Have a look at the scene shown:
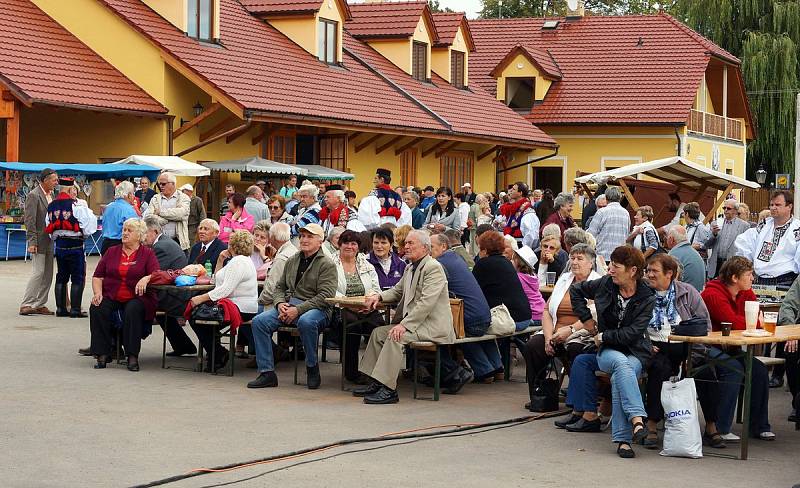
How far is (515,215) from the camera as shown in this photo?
19172mm

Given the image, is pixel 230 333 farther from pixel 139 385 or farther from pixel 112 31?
pixel 112 31

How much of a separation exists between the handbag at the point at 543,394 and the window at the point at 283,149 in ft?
64.7

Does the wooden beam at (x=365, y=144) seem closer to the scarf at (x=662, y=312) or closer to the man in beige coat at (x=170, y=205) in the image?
the man in beige coat at (x=170, y=205)

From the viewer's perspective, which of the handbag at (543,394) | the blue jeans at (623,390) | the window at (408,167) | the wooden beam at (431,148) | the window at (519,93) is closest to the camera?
the blue jeans at (623,390)

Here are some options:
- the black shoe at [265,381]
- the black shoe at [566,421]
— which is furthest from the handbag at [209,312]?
the black shoe at [566,421]

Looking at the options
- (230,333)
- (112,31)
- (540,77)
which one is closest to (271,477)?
(230,333)

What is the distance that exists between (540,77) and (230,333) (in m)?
32.4

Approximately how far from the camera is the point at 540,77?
4303 cm

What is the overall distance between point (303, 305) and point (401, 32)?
26448 millimetres

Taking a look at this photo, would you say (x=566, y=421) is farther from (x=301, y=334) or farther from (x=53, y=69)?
(x=53, y=69)

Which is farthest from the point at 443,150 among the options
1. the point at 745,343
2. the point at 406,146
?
the point at 745,343

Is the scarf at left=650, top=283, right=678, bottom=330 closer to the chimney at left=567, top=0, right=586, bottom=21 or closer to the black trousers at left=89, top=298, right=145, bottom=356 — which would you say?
the black trousers at left=89, top=298, right=145, bottom=356

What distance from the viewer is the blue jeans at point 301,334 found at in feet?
37.3

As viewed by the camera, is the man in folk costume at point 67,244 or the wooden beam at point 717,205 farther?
the wooden beam at point 717,205
